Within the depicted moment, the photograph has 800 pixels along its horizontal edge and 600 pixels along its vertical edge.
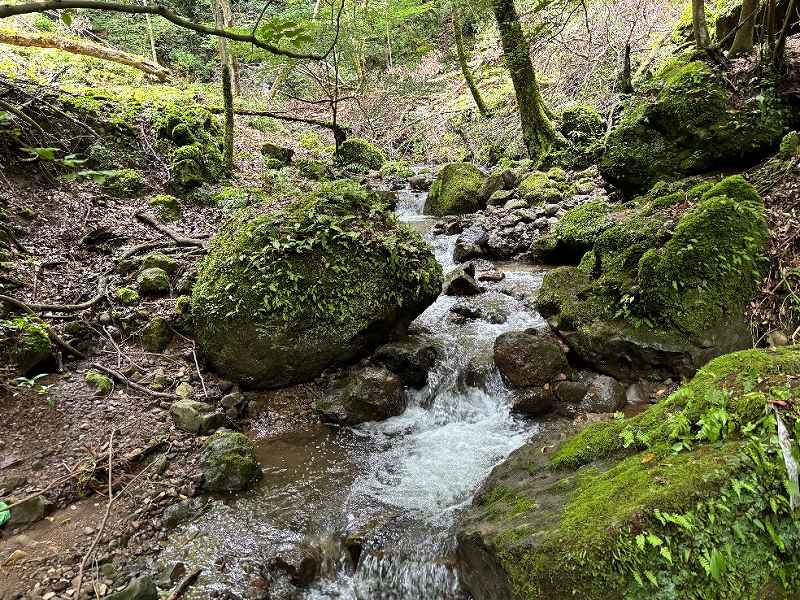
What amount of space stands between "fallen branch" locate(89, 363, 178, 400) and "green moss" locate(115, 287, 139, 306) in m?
1.25

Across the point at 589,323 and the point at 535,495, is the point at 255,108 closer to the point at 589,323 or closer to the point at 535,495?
the point at 589,323

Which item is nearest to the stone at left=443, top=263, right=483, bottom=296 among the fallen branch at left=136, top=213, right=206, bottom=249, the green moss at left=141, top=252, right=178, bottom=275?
the fallen branch at left=136, top=213, right=206, bottom=249

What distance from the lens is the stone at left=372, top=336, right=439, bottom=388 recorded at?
641cm

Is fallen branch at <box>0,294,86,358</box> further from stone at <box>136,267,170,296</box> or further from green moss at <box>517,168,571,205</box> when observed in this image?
green moss at <box>517,168,571,205</box>

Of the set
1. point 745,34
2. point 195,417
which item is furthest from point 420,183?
point 195,417

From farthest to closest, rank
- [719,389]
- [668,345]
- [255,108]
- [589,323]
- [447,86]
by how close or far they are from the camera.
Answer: [447,86], [255,108], [589,323], [668,345], [719,389]

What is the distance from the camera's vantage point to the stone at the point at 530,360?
19.6ft

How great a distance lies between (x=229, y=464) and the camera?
471 centimetres

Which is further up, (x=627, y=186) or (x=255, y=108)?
(x=255, y=108)

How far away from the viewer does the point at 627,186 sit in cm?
913

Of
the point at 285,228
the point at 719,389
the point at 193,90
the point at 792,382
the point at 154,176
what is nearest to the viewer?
the point at 792,382

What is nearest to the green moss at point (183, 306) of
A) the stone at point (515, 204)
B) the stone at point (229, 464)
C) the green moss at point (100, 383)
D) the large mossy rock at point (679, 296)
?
the green moss at point (100, 383)

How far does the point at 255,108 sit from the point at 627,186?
17157 millimetres

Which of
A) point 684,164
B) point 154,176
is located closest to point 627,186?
point 684,164
